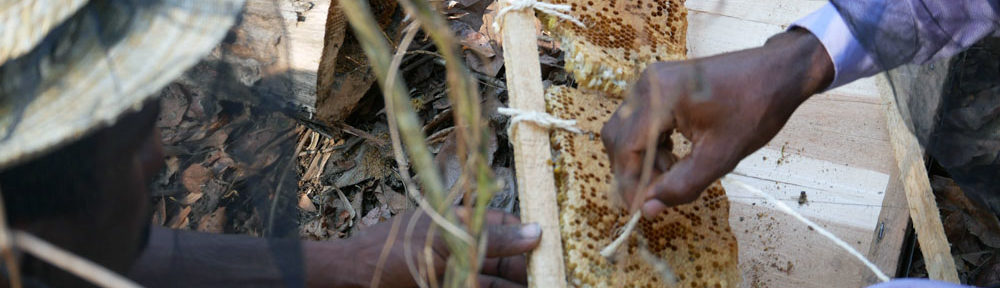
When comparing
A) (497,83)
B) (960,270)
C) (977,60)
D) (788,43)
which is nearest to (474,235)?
(788,43)

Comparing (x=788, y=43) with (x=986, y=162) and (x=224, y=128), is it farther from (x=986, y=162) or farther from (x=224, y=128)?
(x=224, y=128)

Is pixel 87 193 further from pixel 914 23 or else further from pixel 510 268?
pixel 914 23

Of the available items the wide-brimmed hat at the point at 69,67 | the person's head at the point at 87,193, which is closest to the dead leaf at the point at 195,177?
the person's head at the point at 87,193

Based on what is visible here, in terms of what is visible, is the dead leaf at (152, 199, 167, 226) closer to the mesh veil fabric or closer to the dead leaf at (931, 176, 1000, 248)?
the mesh veil fabric

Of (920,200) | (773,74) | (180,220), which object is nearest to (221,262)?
(180,220)

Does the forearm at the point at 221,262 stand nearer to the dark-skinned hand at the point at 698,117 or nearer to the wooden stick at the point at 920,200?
the dark-skinned hand at the point at 698,117

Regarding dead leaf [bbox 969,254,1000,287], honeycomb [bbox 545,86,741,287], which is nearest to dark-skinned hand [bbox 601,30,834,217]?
honeycomb [bbox 545,86,741,287]

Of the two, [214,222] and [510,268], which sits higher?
[214,222]
